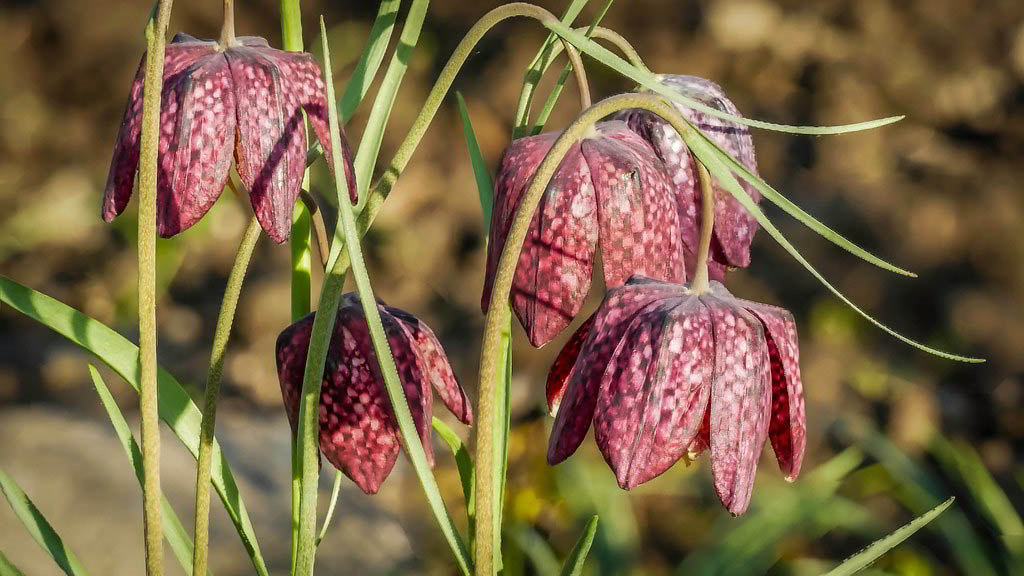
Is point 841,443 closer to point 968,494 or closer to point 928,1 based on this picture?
point 968,494

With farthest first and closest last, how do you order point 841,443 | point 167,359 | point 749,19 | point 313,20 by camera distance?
point 313,20
point 749,19
point 167,359
point 841,443

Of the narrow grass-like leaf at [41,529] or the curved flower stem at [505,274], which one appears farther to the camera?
the narrow grass-like leaf at [41,529]

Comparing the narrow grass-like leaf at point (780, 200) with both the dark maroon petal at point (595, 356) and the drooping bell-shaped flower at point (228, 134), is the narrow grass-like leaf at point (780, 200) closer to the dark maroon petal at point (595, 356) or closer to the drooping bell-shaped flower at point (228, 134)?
the dark maroon petal at point (595, 356)

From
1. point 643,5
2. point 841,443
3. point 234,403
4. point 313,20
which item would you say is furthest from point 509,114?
point 841,443

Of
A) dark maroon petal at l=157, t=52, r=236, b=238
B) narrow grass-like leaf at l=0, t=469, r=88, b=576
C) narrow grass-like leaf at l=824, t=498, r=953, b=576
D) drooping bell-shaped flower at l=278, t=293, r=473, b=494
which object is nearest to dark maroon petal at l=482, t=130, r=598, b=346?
drooping bell-shaped flower at l=278, t=293, r=473, b=494

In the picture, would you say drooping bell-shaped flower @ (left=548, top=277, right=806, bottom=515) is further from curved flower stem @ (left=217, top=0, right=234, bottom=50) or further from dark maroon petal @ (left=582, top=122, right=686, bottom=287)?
curved flower stem @ (left=217, top=0, right=234, bottom=50)

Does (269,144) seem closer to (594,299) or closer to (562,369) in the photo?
(562,369)

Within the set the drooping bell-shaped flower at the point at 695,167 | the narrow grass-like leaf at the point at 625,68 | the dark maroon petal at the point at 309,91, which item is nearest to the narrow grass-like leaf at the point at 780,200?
the narrow grass-like leaf at the point at 625,68
